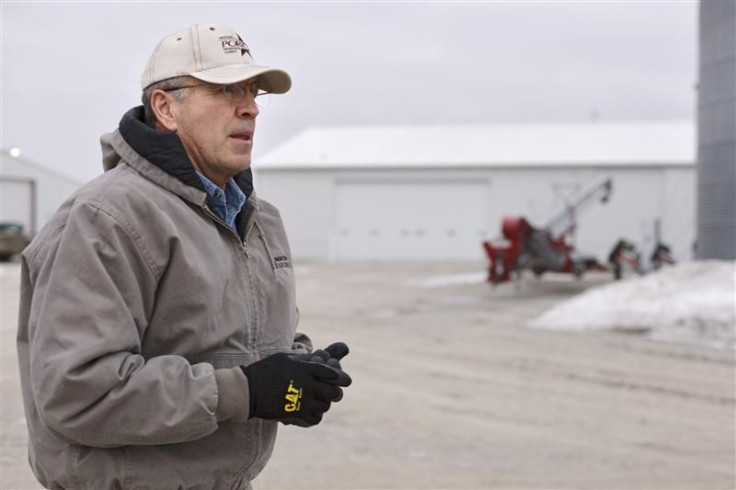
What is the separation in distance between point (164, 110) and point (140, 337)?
50 cm

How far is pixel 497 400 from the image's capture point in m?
8.47

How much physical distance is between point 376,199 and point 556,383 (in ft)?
97.5

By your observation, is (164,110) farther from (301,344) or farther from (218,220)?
(301,344)

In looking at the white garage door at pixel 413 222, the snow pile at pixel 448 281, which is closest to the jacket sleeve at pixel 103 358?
the snow pile at pixel 448 281

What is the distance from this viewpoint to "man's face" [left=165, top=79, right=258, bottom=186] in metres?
1.99

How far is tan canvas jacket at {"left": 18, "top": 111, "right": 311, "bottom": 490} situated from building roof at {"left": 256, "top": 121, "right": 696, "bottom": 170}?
36.9m

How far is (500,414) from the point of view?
7.86m

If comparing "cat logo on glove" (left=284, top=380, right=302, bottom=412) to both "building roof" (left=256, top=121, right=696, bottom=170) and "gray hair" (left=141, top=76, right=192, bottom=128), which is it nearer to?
"gray hair" (left=141, top=76, right=192, bottom=128)

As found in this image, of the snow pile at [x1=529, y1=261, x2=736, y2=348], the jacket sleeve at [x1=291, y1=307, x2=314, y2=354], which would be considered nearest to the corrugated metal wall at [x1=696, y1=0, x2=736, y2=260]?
the snow pile at [x1=529, y1=261, x2=736, y2=348]

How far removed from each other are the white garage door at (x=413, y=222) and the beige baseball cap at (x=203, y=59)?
3587cm

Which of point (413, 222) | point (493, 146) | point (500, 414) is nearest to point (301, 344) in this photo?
point (500, 414)

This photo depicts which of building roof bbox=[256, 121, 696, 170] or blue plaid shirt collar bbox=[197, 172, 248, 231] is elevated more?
building roof bbox=[256, 121, 696, 170]

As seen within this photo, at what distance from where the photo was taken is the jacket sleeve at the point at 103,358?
1.68 m

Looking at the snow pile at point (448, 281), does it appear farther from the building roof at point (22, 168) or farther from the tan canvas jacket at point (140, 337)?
the tan canvas jacket at point (140, 337)
